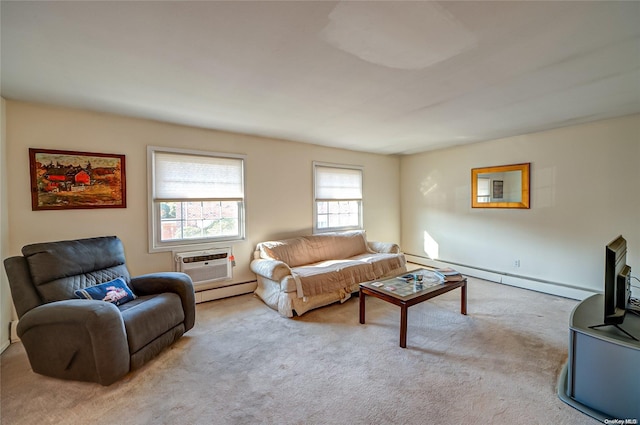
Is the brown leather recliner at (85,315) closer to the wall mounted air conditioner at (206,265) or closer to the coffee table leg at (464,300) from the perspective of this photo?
the wall mounted air conditioner at (206,265)

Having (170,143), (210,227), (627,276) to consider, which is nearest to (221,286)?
(210,227)

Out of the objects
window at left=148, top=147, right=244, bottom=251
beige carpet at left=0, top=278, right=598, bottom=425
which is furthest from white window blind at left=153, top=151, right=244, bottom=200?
beige carpet at left=0, top=278, right=598, bottom=425

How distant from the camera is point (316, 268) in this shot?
3.70 m

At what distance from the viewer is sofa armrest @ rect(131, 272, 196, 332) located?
269cm

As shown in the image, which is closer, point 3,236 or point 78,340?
Answer: point 78,340

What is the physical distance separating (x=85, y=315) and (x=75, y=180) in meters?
1.76

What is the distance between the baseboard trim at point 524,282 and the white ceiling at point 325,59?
2.25 metres

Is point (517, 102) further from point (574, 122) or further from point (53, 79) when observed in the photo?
point (53, 79)

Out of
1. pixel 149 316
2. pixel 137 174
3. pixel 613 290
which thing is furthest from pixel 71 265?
pixel 613 290

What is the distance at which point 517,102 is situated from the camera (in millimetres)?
2824

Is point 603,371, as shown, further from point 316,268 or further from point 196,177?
point 196,177

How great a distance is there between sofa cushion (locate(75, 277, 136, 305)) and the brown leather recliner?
63 mm

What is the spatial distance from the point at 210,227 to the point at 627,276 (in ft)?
13.8

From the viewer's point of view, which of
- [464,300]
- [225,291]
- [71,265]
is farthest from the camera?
[225,291]
